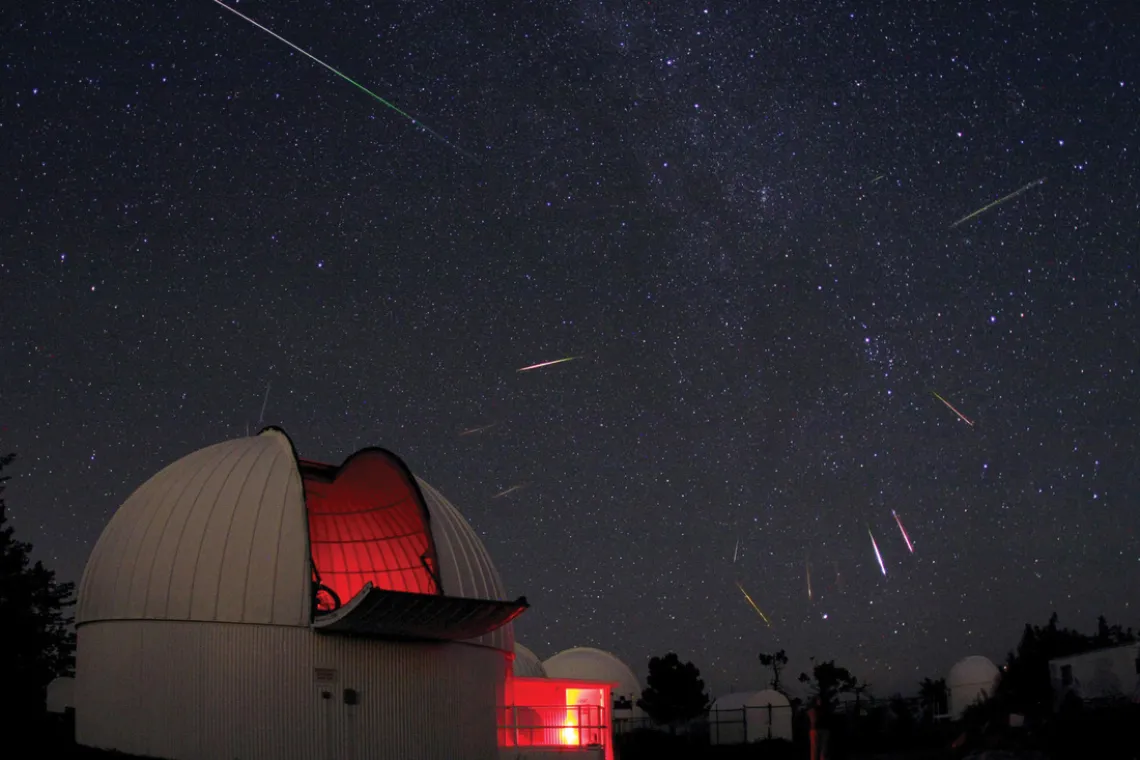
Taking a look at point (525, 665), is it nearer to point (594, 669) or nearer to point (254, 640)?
point (594, 669)

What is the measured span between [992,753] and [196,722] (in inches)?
476

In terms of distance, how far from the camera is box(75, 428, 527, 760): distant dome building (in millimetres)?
18469

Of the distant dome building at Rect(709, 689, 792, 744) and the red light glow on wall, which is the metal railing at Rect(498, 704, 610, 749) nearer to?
the red light glow on wall

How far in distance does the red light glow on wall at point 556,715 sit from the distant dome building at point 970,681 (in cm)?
2746

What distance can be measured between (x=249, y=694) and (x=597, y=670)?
89.7 feet

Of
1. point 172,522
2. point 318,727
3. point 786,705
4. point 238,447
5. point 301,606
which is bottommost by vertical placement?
point 786,705

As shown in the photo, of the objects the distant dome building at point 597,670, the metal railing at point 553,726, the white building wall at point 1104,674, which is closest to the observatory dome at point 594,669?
the distant dome building at point 597,670

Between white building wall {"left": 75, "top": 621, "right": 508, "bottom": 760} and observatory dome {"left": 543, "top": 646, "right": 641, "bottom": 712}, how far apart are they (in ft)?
79.1

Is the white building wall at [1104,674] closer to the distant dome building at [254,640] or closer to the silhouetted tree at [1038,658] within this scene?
the silhouetted tree at [1038,658]

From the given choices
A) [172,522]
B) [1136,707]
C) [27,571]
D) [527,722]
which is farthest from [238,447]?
[27,571]

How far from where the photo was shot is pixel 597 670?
1745 inches

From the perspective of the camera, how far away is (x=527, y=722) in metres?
22.9

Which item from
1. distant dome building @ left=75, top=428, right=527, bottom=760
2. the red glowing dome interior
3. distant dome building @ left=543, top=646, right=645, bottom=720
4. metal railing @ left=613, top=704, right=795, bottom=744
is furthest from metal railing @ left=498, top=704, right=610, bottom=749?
distant dome building @ left=543, top=646, right=645, bottom=720

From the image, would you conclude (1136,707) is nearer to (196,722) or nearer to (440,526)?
(440,526)
